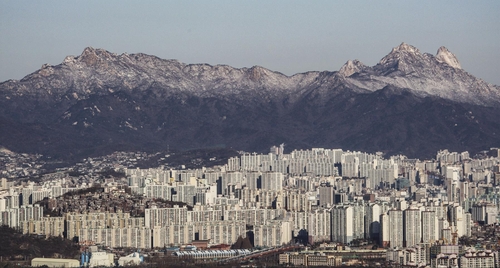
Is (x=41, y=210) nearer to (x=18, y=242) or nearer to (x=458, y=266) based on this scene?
(x=18, y=242)

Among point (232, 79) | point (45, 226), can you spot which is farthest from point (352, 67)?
point (45, 226)

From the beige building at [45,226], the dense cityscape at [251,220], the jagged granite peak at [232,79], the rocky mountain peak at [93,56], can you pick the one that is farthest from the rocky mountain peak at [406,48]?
the beige building at [45,226]

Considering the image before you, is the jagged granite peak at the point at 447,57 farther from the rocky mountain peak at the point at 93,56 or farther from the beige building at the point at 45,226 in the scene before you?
the beige building at the point at 45,226

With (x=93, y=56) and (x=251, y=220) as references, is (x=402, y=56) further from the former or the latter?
(x=251, y=220)

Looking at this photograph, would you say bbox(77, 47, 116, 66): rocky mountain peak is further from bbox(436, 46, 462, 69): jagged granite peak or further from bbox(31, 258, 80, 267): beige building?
bbox(31, 258, 80, 267): beige building

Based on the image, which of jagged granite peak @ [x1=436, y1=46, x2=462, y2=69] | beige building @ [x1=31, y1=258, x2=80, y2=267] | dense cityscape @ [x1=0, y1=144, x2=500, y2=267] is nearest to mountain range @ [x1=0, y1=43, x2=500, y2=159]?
jagged granite peak @ [x1=436, y1=46, x2=462, y2=69]
